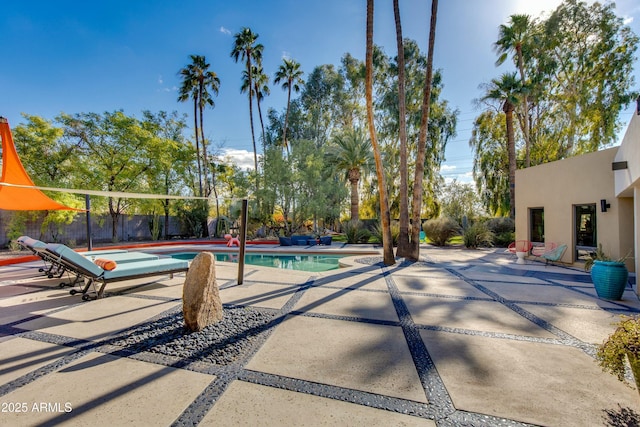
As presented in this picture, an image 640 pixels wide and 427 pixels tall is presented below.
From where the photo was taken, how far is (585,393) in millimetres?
2346

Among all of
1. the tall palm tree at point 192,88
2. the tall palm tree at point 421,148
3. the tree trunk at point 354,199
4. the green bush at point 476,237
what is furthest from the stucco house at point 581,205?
the tall palm tree at point 192,88

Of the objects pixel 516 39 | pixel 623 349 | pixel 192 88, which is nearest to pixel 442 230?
pixel 516 39

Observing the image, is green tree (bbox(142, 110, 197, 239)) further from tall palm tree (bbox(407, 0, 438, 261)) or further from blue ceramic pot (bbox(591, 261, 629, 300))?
blue ceramic pot (bbox(591, 261, 629, 300))

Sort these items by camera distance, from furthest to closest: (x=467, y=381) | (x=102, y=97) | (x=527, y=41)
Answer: (x=527, y=41)
(x=102, y=97)
(x=467, y=381)

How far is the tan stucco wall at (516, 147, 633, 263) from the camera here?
7.71 metres

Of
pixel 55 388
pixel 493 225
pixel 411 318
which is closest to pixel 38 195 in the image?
pixel 55 388

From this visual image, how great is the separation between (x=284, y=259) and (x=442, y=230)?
913cm

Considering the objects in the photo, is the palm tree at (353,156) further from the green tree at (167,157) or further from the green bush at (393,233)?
the green tree at (167,157)

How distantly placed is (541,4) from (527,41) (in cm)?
302

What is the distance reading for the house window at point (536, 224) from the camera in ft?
35.4

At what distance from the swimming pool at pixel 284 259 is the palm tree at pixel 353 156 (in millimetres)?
8152

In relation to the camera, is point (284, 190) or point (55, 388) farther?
point (284, 190)

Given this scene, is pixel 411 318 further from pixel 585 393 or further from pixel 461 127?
pixel 461 127

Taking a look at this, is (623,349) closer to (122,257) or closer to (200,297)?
(200,297)
